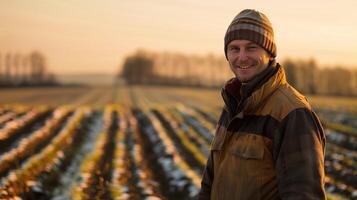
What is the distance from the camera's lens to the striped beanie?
2469 mm

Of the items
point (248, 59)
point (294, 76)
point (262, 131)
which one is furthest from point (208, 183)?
point (294, 76)

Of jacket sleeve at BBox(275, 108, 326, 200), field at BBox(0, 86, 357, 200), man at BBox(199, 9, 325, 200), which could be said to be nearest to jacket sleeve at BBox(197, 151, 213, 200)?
man at BBox(199, 9, 325, 200)

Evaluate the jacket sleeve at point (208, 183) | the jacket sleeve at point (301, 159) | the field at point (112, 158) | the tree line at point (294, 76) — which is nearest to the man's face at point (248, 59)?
the jacket sleeve at point (301, 159)

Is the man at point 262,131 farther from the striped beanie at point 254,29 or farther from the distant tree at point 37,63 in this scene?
the distant tree at point 37,63

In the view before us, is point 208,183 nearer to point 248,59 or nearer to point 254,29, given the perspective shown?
point 248,59

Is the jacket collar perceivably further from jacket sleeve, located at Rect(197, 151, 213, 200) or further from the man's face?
jacket sleeve, located at Rect(197, 151, 213, 200)

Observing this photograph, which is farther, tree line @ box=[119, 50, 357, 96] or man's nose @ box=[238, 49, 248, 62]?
tree line @ box=[119, 50, 357, 96]

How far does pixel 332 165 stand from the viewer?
12.2 m

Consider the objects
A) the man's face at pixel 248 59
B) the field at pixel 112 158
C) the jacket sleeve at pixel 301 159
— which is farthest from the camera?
the field at pixel 112 158

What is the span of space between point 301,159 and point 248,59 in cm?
63

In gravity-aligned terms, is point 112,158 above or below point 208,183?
below

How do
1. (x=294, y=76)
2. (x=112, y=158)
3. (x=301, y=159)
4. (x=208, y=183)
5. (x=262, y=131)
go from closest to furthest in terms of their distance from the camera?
(x=301, y=159) → (x=262, y=131) → (x=208, y=183) → (x=112, y=158) → (x=294, y=76)

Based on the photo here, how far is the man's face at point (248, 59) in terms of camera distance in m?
2.50

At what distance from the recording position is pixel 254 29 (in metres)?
2.47
